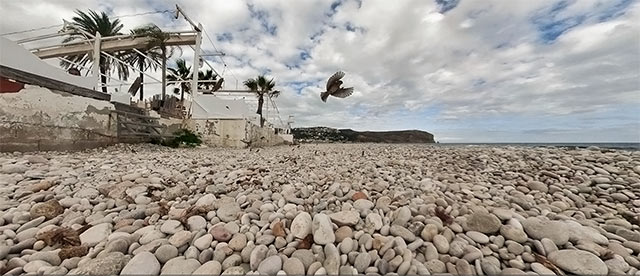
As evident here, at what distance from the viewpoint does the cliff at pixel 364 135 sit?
4641 cm

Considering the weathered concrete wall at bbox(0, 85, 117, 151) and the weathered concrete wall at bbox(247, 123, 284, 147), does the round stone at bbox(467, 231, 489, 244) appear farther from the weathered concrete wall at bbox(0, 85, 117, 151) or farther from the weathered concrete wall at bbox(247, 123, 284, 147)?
the weathered concrete wall at bbox(247, 123, 284, 147)

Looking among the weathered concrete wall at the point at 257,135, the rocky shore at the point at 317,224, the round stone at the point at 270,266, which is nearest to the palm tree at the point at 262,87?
the weathered concrete wall at the point at 257,135

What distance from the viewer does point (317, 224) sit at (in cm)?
195

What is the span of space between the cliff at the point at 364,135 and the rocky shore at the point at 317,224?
132 feet

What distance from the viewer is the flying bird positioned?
12836 millimetres

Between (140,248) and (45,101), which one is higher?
(45,101)

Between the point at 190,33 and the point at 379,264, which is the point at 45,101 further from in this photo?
the point at 190,33

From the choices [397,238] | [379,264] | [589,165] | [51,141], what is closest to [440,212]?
[397,238]

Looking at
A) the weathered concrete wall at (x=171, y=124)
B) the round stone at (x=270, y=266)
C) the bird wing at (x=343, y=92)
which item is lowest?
the round stone at (x=270, y=266)

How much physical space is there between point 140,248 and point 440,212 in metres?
2.26

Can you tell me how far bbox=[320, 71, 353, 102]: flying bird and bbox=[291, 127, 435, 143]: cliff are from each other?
99.0 ft

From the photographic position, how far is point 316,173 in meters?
3.78

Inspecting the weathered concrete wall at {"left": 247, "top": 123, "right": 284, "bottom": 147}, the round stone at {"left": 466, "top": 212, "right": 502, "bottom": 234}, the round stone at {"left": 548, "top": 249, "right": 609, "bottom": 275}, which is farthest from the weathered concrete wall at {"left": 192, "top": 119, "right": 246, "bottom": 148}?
the round stone at {"left": 548, "top": 249, "right": 609, "bottom": 275}

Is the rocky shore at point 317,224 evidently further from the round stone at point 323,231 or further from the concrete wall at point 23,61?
the concrete wall at point 23,61
